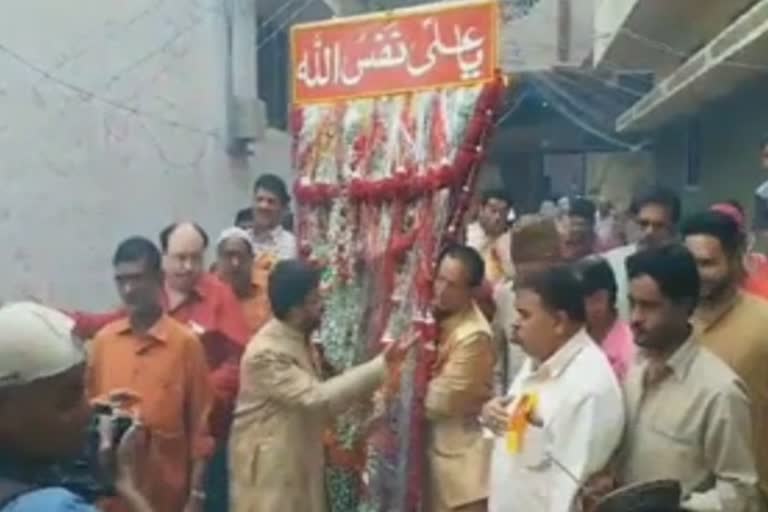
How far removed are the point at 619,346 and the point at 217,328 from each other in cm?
204

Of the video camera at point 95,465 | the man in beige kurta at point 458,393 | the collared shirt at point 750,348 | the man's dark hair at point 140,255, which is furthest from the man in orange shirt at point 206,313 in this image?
the video camera at point 95,465

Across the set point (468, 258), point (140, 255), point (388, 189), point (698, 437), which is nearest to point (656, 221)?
point (468, 258)

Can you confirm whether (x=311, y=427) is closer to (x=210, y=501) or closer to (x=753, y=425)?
(x=210, y=501)

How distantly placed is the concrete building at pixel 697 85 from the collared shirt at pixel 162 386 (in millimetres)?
4569

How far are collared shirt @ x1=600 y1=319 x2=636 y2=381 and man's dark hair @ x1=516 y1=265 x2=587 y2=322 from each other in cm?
34

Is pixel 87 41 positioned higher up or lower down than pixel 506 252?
higher up

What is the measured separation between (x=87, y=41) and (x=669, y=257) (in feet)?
23.8

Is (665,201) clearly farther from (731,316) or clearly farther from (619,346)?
(731,316)

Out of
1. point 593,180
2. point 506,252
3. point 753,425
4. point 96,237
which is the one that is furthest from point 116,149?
point 593,180

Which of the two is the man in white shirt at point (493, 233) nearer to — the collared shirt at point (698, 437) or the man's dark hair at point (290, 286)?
the man's dark hair at point (290, 286)

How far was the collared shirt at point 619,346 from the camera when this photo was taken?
495 centimetres

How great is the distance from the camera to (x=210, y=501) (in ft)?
22.3

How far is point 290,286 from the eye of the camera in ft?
19.1

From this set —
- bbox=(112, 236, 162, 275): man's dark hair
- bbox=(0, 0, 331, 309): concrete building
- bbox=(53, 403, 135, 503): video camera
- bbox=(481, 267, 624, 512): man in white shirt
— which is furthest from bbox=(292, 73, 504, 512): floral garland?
bbox=(0, 0, 331, 309): concrete building
